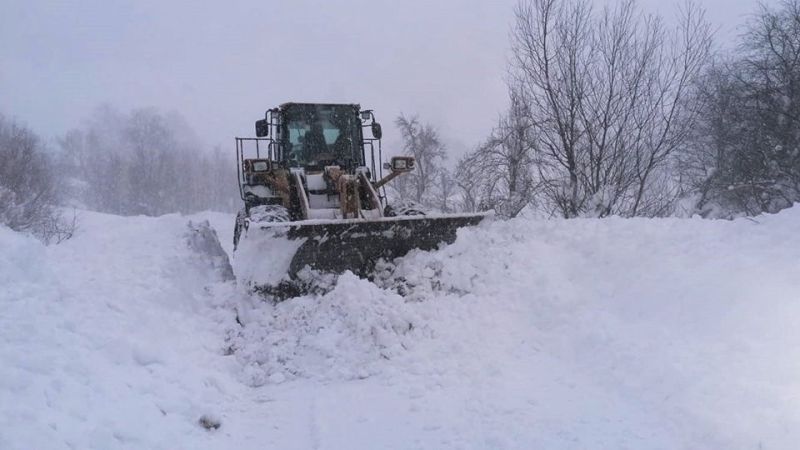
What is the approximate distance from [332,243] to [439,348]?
6.59 ft

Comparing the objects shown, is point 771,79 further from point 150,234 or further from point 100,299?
point 100,299

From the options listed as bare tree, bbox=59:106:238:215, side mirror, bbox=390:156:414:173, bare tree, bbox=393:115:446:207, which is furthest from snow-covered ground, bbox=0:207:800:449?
bare tree, bbox=59:106:238:215

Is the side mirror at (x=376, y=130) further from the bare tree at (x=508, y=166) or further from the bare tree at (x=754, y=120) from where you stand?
the bare tree at (x=754, y=120)

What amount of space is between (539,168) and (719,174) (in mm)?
10451

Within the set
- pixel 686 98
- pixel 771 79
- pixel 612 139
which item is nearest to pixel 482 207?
pixel 612 139

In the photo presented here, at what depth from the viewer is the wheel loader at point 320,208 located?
615 centimetres

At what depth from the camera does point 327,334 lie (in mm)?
5211

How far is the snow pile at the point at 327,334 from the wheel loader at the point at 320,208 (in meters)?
0.61

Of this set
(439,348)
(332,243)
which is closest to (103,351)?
(439,348)

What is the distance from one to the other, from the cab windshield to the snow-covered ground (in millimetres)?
2586

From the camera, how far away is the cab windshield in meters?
8.51

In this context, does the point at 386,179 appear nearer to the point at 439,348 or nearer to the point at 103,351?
the point at 439,348

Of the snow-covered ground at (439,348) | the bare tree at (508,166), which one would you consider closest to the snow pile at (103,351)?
the snow-covered ground at (439,348)

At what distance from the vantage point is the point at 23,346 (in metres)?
3.29
